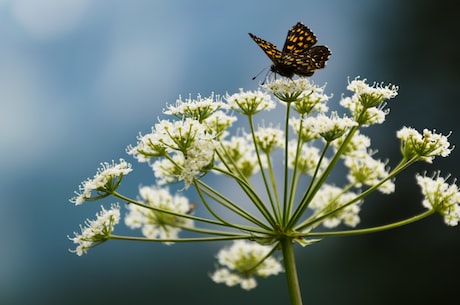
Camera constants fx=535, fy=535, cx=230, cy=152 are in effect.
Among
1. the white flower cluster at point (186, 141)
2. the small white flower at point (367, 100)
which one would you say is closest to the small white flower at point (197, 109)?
the white flower cluster at point (186, 141)

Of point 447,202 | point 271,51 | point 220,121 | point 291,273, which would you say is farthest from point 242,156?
point 447,202

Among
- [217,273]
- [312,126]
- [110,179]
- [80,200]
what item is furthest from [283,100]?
[217,273]

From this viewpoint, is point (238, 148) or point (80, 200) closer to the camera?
point (80, 200)

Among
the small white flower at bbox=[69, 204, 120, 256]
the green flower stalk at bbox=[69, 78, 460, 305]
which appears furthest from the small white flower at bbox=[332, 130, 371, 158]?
the small white flower at bbox=[69, 204, 120, 256]

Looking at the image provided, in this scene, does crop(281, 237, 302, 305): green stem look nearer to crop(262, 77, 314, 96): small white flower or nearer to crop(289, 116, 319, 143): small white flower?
crop(289, 116, 319, 143): small white flower

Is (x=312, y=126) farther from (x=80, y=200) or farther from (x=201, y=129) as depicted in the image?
(x=80, y=200)
